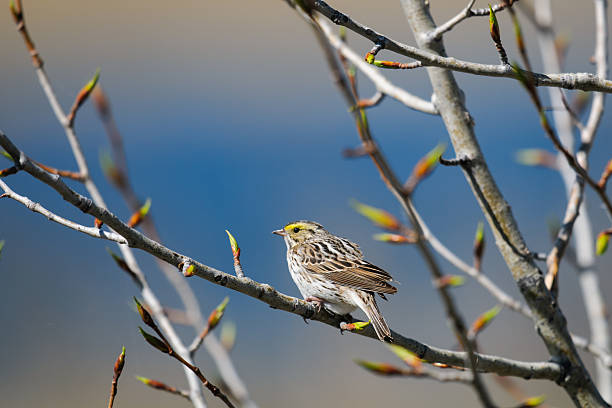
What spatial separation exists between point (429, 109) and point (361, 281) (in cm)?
119

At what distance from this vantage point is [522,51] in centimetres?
179

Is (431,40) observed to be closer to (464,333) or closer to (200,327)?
(200,327)

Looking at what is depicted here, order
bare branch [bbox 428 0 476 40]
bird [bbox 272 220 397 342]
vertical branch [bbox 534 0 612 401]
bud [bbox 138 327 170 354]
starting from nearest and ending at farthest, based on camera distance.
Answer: bud [bbox 138 327 170 354] → bare branch [bbox 428 0 476 40] → vertical branch [bbox 534 0 612 401] → bird [bbox 272 220 397 342]

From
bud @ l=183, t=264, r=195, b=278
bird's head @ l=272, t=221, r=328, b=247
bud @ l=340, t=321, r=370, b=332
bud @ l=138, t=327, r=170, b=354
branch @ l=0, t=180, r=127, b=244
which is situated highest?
bird's head @ l=272, t=221, r=328, b=247

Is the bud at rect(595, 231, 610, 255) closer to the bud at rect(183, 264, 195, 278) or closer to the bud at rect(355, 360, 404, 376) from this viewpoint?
the bud at rect(355, 360, 404, 376)

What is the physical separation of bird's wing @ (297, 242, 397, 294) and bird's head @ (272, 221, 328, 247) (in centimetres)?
41

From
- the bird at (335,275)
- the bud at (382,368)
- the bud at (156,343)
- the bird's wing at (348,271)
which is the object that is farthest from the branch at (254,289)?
the bird's wing at (348,271)

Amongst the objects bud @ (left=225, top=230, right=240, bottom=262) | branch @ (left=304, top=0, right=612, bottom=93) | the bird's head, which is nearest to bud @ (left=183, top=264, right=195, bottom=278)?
bud @ (left=225, top=230, right=240, bottom=262)

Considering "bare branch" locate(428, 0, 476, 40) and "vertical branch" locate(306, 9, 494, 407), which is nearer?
"vertical branch" locate(306, 9, 494, 407)

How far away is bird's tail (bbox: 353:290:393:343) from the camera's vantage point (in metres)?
2.60

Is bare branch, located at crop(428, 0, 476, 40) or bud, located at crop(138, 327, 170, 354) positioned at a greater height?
bare branch, located at crop(428, 0, 476, 40)

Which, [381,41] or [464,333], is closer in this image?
[464,333]

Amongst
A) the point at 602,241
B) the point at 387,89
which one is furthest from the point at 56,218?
the point at 602,241

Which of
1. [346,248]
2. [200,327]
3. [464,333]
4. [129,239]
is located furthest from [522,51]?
[346,248]
